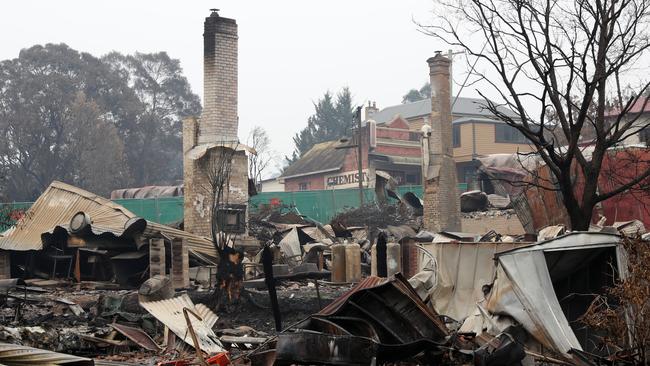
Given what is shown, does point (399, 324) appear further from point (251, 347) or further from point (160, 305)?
point (160, 305)

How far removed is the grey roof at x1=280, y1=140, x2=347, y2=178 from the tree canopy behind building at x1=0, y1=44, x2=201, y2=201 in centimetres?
1271

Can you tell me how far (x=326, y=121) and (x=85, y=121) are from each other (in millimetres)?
28308

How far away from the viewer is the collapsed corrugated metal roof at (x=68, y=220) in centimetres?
2108

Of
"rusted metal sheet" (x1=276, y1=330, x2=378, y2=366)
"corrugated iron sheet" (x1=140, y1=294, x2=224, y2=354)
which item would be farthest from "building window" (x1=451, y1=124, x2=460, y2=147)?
"rusted metal sheet" (x1=276, y1=330, x2=378, y2=366)

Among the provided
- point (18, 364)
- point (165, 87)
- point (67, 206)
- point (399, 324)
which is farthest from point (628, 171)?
point (165, 87)

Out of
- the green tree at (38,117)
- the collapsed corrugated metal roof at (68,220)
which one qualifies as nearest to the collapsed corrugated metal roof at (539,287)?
the collapsed corrugated metal roof at (68,220)

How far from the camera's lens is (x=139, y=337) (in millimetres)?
12047

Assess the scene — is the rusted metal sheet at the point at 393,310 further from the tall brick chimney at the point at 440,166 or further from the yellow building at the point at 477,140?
the yellow building at the point at 477,140

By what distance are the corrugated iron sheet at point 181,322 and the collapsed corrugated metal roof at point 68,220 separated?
7636 millimetres

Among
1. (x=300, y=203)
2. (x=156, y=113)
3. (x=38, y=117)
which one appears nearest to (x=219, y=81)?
(x=300, y=203)

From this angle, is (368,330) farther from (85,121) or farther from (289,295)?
(85,121)

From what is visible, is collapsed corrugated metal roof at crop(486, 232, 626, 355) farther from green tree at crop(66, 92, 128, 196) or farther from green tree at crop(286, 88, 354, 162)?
green tree at crop(286, 88, 354, 162)

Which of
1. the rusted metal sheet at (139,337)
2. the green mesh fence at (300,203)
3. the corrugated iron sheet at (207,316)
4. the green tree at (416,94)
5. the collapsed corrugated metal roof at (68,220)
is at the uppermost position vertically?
the green tree at (416,94)

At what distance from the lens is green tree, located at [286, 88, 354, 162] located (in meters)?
81.3
